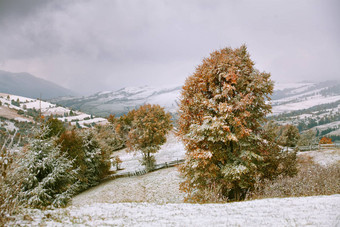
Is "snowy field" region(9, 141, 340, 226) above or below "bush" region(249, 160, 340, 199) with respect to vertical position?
above

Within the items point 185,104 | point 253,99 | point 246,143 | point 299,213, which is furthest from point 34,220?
point 253,99

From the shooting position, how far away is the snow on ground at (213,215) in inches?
304

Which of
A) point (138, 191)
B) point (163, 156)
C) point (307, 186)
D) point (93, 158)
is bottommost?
point (138, 191)

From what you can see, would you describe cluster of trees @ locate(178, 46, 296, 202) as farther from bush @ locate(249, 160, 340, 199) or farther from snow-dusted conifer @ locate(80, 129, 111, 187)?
snow-dusted conifer @ locate(80, 129, 111, 187)

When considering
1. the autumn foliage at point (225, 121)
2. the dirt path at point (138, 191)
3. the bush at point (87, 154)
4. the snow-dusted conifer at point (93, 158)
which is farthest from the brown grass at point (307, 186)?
the snow-dusted conifer at point (93, 158)

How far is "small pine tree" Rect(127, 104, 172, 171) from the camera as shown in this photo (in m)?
41.4

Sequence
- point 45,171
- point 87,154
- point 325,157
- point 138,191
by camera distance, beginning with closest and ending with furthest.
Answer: point 45,171
point 138,191
point 325,157
point 87,154

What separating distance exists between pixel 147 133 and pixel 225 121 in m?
27.0

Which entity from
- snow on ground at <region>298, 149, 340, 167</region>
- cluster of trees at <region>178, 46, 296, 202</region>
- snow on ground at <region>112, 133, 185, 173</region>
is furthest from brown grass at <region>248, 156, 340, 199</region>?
snow on ground at <region>112, 133, 185, 173</region>

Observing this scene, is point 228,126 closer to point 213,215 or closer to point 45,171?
point 213,215

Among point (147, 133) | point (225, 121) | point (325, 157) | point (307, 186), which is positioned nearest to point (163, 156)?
point (147, 133)

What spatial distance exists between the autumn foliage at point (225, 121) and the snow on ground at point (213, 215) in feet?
17.2

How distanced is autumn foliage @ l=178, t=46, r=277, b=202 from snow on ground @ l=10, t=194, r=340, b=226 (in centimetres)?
523

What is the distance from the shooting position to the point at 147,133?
135 ft
